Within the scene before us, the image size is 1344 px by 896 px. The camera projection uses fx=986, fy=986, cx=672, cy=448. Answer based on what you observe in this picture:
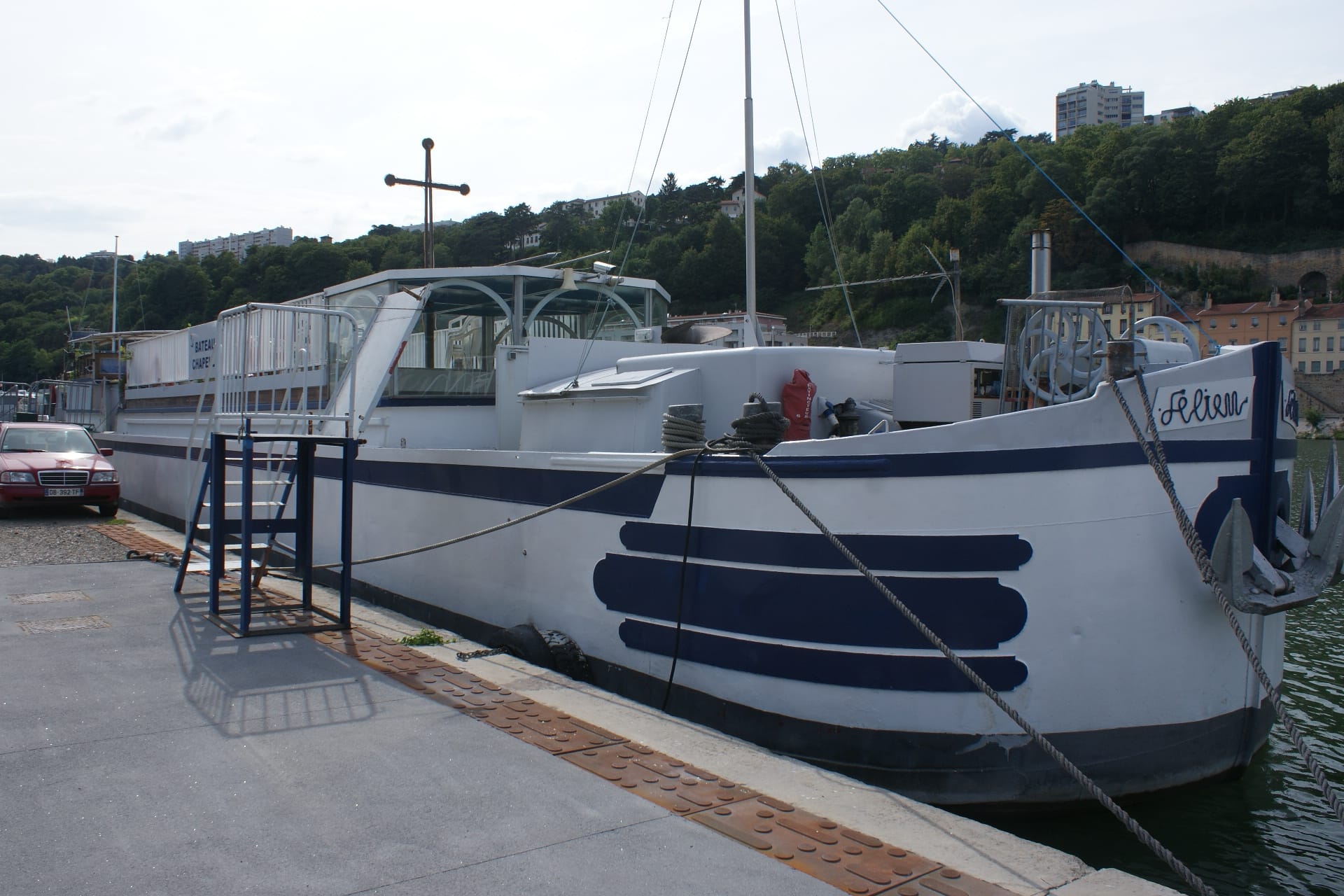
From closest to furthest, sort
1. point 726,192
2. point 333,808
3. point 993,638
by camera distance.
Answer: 1. point 333,808
2. point 993,638
3. point 726,192

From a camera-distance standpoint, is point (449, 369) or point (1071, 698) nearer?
point (1071, 698)

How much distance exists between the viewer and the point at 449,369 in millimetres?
9625

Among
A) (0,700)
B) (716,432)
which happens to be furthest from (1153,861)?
(0,700)

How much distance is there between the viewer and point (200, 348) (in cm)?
1478

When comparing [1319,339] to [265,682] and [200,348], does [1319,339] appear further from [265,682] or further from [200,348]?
[265,682]

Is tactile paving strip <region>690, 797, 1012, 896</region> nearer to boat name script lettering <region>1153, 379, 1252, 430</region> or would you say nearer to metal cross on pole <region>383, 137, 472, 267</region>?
boat name script lettering <region>1153, 379, 1252, 430</region>

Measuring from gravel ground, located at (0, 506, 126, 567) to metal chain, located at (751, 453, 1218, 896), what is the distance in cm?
804

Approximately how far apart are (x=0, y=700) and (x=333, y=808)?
8.15ft

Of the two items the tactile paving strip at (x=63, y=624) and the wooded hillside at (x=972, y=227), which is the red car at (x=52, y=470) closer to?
the tactile paving strip at (x=63, y=624)

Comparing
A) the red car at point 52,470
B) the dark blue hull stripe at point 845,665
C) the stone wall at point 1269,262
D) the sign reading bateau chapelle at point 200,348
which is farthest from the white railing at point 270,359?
the stone wall at point 1269,262

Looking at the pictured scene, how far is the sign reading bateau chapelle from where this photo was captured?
14.5 metres

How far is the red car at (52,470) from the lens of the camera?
530 inches

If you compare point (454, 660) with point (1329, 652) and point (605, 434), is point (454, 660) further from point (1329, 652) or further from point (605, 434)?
point (1329, 652)

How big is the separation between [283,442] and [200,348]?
7831 mm
